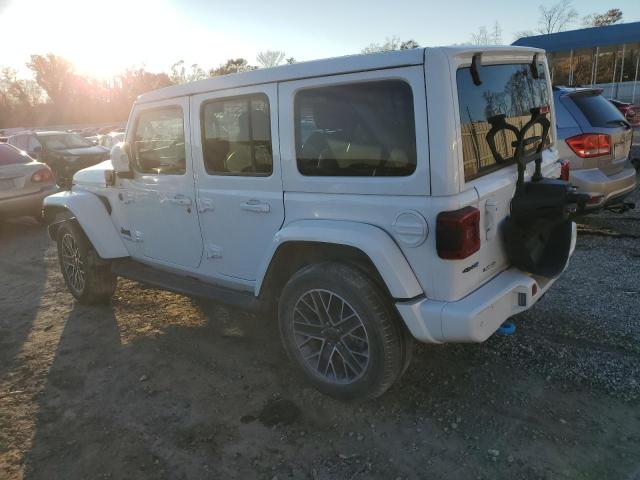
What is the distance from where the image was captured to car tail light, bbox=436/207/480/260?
97.6 inches

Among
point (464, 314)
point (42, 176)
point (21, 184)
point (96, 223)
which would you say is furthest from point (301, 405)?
point (42, 176)

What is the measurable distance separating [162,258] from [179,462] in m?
1.96

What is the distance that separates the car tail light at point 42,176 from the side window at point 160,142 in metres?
5.58

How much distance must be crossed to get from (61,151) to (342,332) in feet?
42.6

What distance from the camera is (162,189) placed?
4.05m

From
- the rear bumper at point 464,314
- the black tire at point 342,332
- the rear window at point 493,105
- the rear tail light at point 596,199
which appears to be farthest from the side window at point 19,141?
the rear bumper at point 464,314

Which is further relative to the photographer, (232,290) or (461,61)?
(232,290)

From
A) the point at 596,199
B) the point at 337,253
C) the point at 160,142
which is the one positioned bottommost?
the point at 596,199

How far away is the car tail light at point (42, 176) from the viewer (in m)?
8.80

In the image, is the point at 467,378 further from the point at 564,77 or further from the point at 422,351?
the point at 564,77

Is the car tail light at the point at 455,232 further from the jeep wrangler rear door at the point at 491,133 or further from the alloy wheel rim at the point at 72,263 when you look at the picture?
the alloy wheel rim at the point at 72,263

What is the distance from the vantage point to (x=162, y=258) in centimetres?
431

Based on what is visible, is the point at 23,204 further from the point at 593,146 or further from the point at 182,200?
the point at 593,146

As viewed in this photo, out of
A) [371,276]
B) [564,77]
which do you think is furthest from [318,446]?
[564,77]
